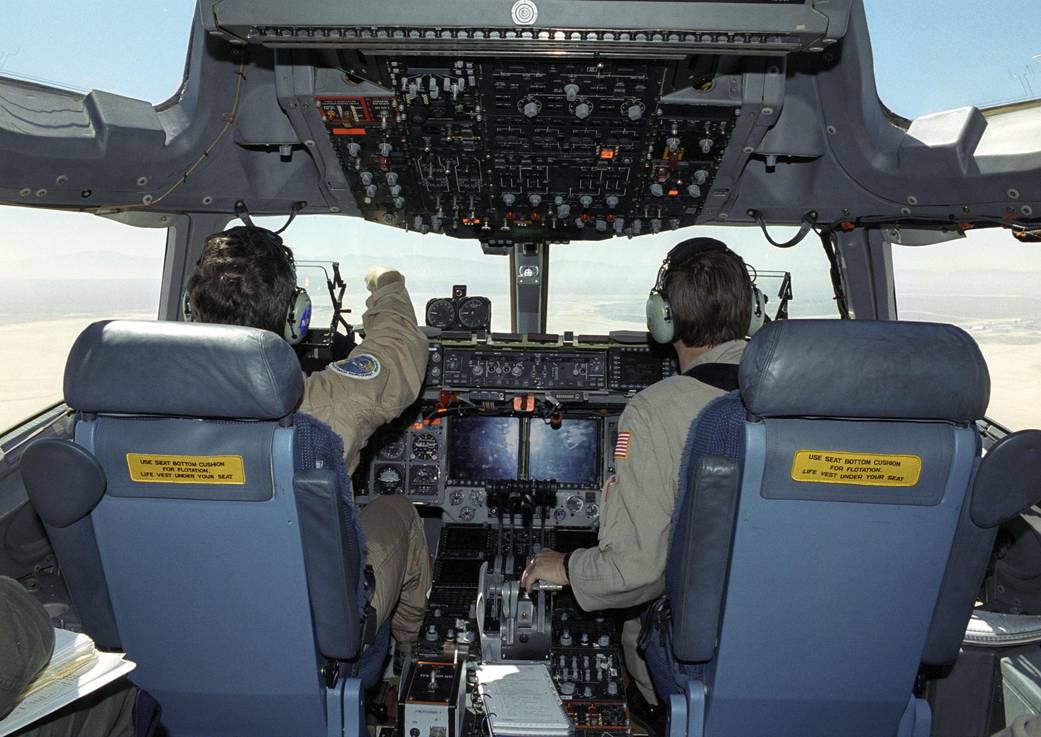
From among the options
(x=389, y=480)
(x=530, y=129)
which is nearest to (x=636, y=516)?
(x=530, y=129)

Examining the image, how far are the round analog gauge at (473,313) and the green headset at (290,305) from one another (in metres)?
1.39

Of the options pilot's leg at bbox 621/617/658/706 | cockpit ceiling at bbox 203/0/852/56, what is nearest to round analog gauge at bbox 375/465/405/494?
pilot's leg at bbox 621/617/658/706

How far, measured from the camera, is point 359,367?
6.77ft

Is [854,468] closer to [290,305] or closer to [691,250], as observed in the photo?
[691,250]

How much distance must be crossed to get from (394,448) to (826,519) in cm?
224

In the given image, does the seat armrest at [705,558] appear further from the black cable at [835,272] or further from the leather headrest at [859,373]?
the black cable at [835,272]

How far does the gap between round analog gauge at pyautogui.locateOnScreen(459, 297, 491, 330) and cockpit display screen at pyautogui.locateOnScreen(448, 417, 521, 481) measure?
0.41 m

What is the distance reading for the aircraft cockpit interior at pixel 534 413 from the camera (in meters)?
1.57

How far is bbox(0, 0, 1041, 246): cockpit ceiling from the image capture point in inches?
81.7

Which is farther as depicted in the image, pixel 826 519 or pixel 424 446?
pixel 424 446

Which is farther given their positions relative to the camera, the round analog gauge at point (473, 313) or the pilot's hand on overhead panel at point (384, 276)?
the round analog gauge at point (473, 313)

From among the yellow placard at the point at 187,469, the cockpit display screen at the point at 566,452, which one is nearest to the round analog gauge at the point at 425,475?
the cockpit display screen at the point at 566,452

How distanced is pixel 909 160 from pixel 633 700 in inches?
82.1

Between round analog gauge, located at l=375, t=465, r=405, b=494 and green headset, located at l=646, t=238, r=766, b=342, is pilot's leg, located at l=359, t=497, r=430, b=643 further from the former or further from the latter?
green headset, located at l=646, t=238, r=766, b=342
